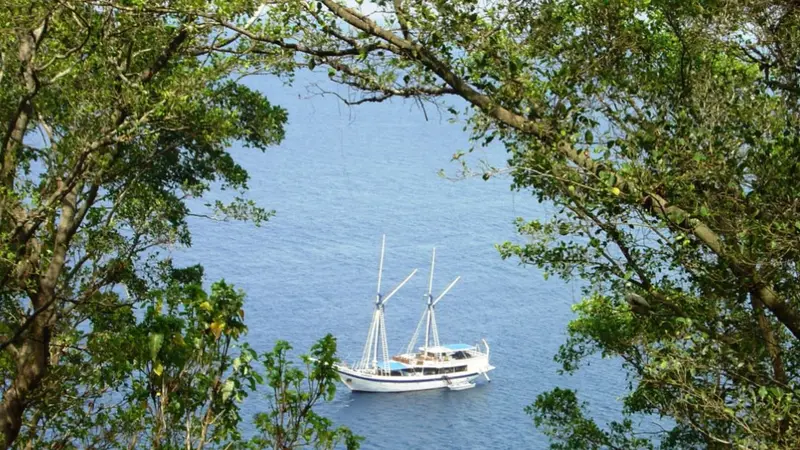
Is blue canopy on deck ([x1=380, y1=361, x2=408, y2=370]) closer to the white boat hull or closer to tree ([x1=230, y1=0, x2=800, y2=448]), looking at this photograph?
the white boat hull

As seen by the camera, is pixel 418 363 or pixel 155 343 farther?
pixel 418 363

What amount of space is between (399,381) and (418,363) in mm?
1203

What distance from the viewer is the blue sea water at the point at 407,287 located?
117 ft

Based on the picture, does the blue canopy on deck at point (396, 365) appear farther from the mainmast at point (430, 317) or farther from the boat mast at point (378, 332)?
the boat mast at point (378, 332)

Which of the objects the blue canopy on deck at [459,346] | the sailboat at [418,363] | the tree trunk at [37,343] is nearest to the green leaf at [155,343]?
the tree trunk at [37,343]

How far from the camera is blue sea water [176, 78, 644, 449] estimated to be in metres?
35.6

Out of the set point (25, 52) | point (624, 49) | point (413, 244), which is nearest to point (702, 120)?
point (624, 49)

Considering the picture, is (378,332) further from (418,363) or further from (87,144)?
(87,144)

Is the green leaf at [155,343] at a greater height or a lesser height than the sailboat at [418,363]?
lesser

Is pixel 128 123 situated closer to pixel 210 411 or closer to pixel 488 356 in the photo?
pixel 210 411

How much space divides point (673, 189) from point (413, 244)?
131 ft

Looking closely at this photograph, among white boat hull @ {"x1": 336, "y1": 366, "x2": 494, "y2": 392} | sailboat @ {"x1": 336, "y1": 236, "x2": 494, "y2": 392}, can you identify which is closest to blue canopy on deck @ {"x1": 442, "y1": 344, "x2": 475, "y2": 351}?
sailboat @ {"x1": 336, "y1": 236, "x2": 494, "y2": 392}

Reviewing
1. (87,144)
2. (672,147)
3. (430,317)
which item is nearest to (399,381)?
(430,317)

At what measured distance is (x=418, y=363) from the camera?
45.3 meters
